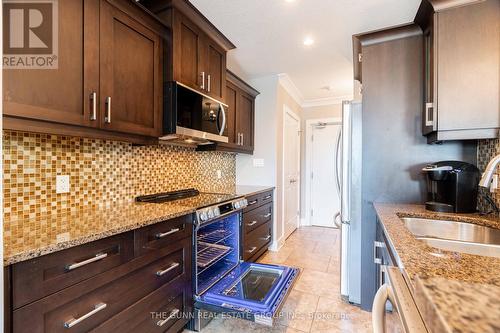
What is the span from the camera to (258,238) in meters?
2.89

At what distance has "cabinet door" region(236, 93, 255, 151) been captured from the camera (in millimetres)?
3184

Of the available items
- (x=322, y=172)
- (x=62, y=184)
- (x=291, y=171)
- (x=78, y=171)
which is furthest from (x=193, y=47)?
(x=322, y=172)

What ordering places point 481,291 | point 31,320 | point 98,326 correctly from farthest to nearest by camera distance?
point 98,326, point 31,320, point 481,291

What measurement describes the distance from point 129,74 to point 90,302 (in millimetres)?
1326

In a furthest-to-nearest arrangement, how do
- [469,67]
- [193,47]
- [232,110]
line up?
1. [232,110]
2. [193,47]
3. [469,67]

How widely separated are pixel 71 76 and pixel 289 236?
3.58 m

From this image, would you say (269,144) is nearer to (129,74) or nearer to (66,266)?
(129,74)

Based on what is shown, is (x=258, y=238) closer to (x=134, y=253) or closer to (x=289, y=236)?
(x=289, y=236)

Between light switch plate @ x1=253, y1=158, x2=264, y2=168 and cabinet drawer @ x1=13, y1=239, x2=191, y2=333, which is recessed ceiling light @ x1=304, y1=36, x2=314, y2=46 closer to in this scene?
light switch plate @ x1=253, y1=158, x2=264, y2=168

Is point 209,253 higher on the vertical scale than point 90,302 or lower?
lower

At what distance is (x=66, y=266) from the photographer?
0.96m

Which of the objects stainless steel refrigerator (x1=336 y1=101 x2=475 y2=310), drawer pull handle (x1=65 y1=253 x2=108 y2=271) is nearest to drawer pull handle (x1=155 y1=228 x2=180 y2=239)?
drawer pull handle (x1=65 y1=253 x2=108 y2=271)

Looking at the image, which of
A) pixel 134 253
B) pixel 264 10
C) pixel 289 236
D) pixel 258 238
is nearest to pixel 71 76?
pixel 134 253

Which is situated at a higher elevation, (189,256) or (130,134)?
(130,134)
